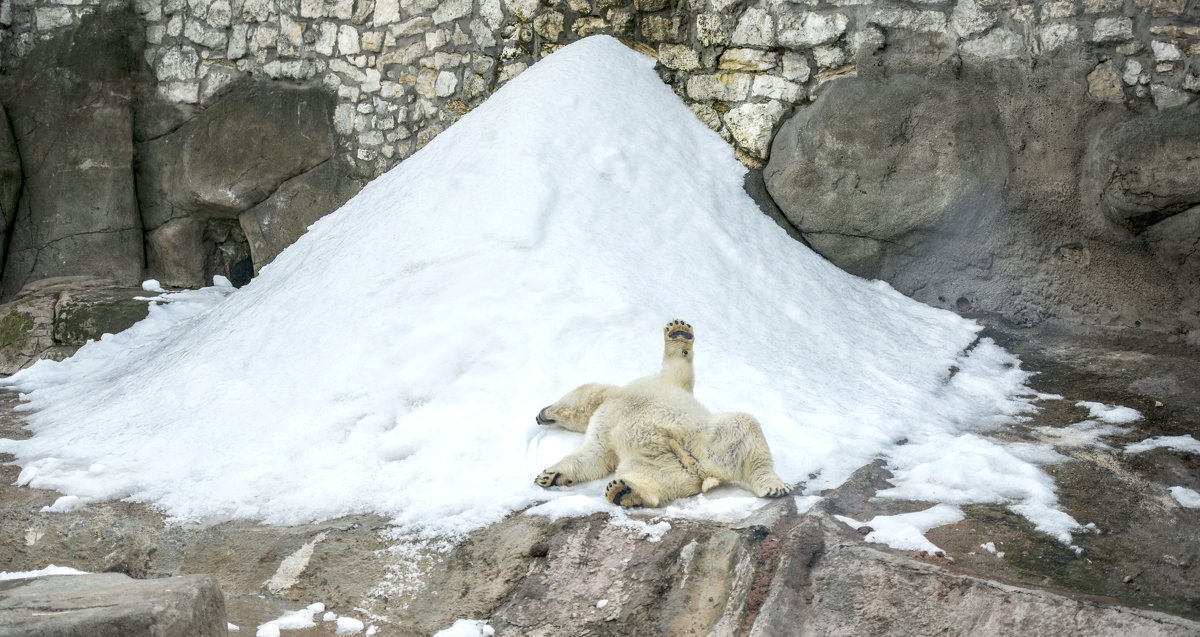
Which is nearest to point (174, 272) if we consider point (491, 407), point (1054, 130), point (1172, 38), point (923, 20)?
point (491, 407)

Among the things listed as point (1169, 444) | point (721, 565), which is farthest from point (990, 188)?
point (721, 565)

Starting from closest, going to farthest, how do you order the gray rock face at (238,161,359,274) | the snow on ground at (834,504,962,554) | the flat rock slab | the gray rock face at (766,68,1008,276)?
the flat rock slab
the snow on ground at (834,504,962,554)
the gray rock face at (766,68,1008,276)
the gray rock face at (238,161,359,274)

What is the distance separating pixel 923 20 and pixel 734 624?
4.70m

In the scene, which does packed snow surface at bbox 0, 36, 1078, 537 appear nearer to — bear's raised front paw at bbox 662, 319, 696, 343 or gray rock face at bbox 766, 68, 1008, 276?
gray rock face at bbox 766, 68, 1008, 276

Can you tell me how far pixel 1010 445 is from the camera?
167 inches

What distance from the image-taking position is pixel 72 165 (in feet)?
27.8

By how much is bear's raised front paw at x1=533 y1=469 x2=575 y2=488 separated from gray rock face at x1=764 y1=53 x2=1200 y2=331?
Answer: 11.1 ft

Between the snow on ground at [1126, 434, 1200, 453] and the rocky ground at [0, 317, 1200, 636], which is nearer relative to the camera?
the rocky ground at [0, 317, 1200, 636]

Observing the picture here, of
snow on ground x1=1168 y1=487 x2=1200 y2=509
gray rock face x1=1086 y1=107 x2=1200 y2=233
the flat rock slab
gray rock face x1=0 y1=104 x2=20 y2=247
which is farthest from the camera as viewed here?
gray rock face x1=0 y1=104 x2=20 y2=247

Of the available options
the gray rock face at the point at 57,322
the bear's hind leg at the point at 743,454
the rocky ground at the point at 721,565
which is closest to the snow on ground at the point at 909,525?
the rocky ground at the point at 721,565

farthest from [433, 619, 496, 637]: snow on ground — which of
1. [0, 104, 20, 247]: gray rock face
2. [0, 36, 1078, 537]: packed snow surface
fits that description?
[0, 104, 20, 247]: gray rock face

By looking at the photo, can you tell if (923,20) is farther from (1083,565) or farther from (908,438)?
(1083,565)

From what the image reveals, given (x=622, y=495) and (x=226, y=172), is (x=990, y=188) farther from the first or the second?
(x=226, y=172)

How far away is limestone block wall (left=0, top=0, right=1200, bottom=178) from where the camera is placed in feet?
19.0
